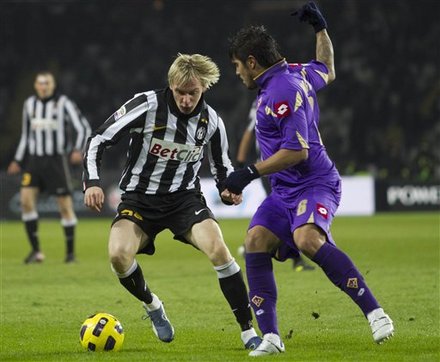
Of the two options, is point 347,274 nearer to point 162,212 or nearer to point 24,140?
point 162,212

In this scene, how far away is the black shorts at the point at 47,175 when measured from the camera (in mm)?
12508

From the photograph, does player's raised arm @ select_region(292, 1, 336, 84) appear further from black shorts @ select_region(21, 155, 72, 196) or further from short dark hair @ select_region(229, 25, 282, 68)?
black shorts @ select_region(21, 155, 72, 196)

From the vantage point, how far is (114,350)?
6.17 metres

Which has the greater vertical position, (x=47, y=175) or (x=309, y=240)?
(x=309, y=240)

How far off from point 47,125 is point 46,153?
0.33 metres

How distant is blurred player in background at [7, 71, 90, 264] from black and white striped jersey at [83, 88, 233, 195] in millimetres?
5983

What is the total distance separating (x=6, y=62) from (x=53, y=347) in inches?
812

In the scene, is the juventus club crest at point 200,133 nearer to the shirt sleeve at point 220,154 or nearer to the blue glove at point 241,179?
the shirt sleeve at point 220,154

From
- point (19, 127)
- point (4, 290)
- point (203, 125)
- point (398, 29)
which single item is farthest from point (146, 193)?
point (398, 29)

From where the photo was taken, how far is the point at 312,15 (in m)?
6.41

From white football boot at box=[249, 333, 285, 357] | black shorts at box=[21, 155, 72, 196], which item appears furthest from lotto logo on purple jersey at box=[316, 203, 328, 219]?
black shorts at box=[21, 155, 72, 196]

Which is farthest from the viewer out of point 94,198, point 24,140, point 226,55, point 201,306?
point 226,55

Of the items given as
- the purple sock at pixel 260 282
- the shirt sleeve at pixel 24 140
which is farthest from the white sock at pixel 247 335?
the shirt sleeve at pixel 24 140

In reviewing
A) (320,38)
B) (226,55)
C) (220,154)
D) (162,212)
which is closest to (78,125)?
(220,154)
